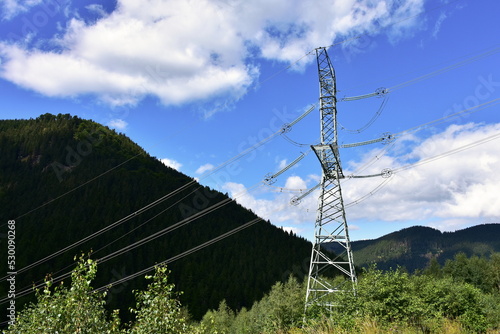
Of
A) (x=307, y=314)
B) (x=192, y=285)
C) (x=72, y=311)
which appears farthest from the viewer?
(x=192, y=285)

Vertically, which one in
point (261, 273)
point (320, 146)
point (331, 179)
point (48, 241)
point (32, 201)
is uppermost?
point (32, 201)

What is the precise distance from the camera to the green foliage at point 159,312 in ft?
43.3

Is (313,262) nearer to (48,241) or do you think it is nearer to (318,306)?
(318,306)

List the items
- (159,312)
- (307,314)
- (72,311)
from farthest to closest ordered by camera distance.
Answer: (307,314) < (159,312) < (72,311)

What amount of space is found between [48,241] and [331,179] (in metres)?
141

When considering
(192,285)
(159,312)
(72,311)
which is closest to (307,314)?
(159,312)

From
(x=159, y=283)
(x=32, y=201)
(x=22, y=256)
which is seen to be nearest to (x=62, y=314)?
(x=159, y=283)

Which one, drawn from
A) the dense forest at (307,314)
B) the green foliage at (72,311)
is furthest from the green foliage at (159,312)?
the green foliage at (72,311)

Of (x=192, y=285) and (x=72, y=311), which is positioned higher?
(x=72, y=311)

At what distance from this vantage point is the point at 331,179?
88.4ft

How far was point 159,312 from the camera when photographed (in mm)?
13375

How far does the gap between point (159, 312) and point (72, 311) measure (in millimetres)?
3109

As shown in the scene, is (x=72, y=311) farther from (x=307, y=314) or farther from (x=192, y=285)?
(x=192, y=285)

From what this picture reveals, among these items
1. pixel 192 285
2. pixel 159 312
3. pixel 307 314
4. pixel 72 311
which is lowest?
pixel 192 285
